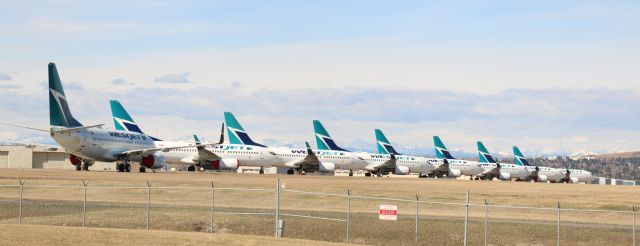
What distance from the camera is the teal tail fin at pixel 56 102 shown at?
72.2 metres

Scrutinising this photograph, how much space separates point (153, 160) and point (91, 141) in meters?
7.73

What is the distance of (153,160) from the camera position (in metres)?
82.4

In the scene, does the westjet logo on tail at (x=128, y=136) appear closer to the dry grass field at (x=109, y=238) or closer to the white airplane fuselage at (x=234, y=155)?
the white airplane fuselage at (x=234, y=155)

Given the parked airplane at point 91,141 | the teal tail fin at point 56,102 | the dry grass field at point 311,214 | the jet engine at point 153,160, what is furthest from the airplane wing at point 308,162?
the dry grass field at point 311,214

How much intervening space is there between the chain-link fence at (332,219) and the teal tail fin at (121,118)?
46.9 metres

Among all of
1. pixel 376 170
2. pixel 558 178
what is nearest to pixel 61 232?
pixel 376 170

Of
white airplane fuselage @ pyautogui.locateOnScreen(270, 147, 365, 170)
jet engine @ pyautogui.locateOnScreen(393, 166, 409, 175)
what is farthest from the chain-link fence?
jet engine @ pyautogui.locateOnScreen(393, 166, 409, 175)

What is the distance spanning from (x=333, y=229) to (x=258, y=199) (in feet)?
44.2

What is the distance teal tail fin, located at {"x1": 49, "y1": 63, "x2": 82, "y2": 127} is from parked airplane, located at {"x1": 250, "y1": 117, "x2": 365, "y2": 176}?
32.3 meters

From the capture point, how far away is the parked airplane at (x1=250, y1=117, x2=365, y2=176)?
338 ft

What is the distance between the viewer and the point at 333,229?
35.8 meters

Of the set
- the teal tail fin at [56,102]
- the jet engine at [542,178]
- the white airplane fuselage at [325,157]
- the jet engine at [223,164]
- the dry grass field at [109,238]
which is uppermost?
the teal tail fin at [56,102]

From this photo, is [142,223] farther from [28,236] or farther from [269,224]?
[28,236]

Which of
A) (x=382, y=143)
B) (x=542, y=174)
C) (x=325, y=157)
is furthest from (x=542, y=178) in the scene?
(x=325, y=157)
